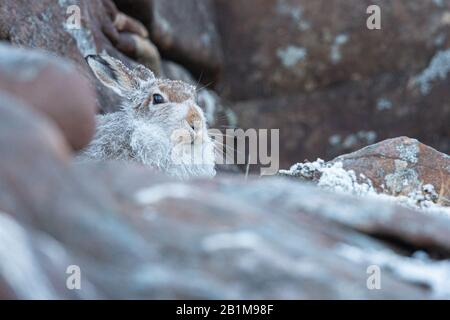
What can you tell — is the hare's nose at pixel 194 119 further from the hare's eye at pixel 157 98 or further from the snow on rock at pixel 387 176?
the snow on rock at pixel 387 176

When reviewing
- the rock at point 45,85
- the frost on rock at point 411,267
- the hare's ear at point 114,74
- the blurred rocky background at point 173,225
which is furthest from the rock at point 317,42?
the rock at point 45,85

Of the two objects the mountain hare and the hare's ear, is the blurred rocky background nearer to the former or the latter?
the mountain hare

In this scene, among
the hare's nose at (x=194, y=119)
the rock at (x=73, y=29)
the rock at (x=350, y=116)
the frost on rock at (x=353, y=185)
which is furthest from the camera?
the rock at (x=350, y=116)

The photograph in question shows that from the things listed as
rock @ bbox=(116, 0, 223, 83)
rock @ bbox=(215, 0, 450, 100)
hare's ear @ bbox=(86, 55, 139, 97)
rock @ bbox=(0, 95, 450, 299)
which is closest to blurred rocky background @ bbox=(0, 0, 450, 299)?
rock @ bbox=(0, 95, 450, 299)

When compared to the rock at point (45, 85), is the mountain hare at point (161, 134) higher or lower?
higher

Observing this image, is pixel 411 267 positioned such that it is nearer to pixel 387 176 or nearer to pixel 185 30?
pixel 387 176

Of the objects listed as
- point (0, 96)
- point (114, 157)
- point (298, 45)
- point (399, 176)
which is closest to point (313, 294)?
point (0, 96)
